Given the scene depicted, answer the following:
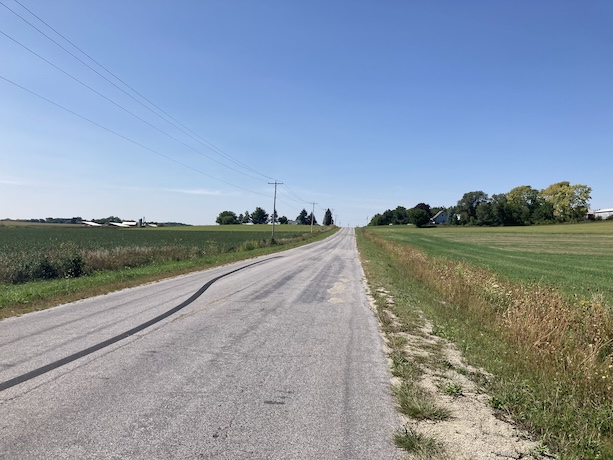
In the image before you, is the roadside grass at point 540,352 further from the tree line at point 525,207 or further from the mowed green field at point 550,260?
the tree line at point 525,207

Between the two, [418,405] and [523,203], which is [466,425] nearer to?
[418,405]

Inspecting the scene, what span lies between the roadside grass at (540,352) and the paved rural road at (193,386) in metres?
1.61

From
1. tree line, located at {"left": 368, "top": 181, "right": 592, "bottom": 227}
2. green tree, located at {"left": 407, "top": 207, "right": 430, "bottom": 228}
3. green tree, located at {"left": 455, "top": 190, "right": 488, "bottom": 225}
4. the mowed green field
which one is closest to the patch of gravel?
the mowed green field

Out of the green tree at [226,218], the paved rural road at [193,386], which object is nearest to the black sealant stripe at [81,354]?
the paved rural road at [193,386]

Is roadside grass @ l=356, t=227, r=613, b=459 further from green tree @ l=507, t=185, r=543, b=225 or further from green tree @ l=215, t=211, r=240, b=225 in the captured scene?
green tree @ l=215, t=211, r=240, b=225

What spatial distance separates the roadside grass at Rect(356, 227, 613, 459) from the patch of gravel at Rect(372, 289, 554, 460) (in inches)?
8.1

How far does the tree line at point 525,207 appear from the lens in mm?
121500

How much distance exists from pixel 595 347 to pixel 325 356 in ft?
14.2

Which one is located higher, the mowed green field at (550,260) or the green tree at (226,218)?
the green tree at (226,218)

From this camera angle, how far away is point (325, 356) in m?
6.53

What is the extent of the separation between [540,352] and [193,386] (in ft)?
18.1

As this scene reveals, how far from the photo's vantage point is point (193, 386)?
499 centimetres

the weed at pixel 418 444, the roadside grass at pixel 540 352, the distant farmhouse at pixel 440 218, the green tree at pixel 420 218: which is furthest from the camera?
the distant farmhouse at pixel 440 218

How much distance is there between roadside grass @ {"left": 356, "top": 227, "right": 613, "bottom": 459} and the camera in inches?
167
